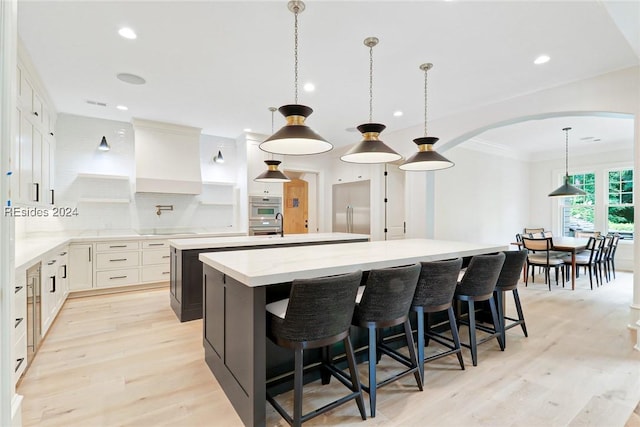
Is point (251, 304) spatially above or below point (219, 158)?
below

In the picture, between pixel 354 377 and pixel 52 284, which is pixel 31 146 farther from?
pixel 354 377

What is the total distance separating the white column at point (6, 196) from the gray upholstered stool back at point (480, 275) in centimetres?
275

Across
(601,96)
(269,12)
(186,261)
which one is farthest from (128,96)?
(601,96)

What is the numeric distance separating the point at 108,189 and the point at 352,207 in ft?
14.9

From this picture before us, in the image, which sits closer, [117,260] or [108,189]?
[117,260]

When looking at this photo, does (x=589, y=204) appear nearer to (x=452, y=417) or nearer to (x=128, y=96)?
(x=452, y=417)

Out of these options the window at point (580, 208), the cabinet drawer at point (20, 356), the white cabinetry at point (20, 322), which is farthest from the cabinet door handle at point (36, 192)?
the window at point (580, 208)

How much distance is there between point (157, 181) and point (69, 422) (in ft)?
12.5

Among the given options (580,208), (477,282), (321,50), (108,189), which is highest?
(321,50)

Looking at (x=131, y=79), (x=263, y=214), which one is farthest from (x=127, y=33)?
(x=263, y=214)

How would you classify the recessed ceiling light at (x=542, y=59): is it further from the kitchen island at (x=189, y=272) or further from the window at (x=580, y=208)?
the window at (x=580, y=208)

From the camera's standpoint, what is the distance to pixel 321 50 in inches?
109

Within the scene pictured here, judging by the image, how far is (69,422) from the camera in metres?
1.76

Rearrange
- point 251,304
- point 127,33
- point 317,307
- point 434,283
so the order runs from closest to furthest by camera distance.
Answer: point 317,307 → point 251,304 → point 434,283 → point 127,33
